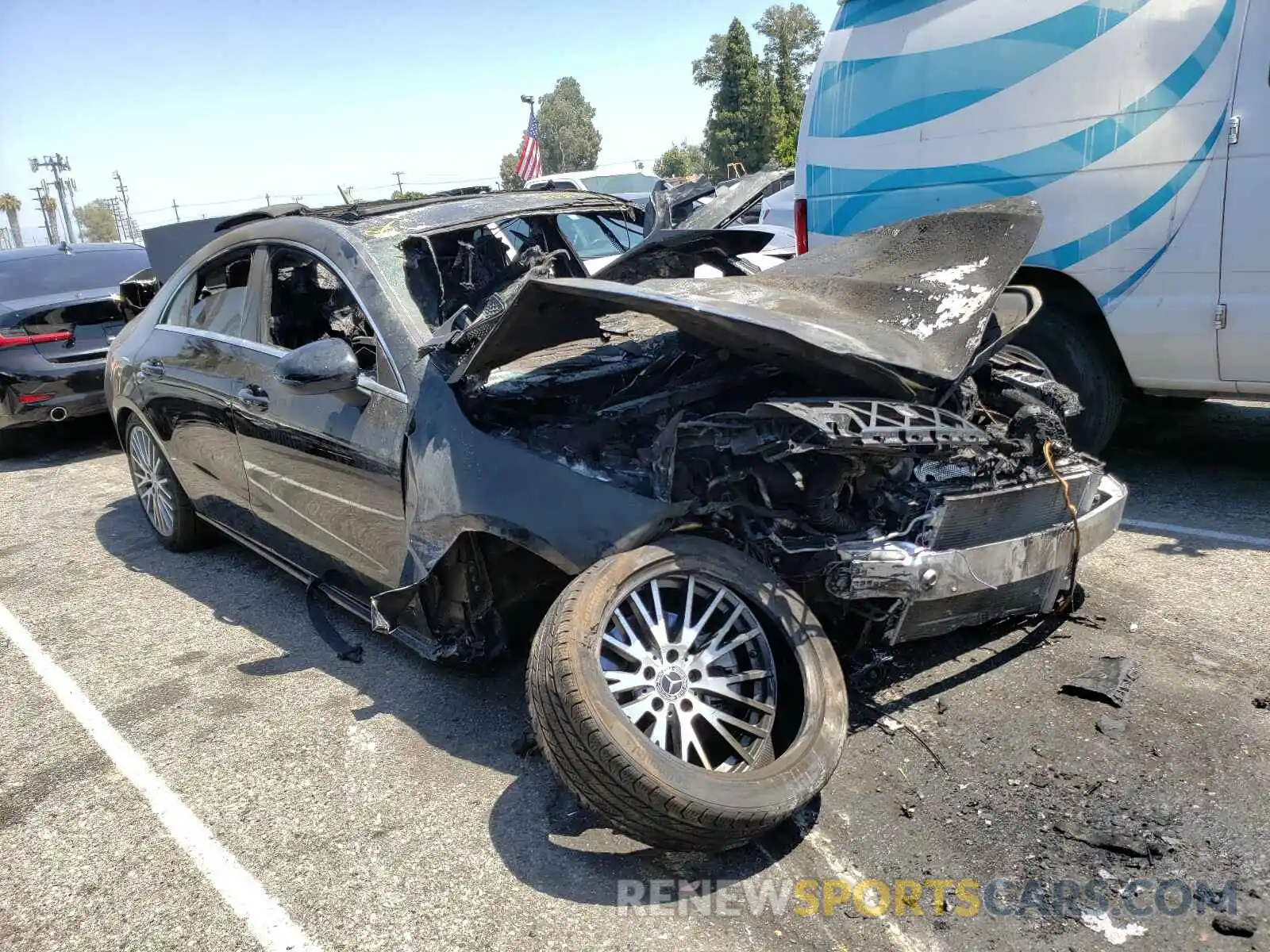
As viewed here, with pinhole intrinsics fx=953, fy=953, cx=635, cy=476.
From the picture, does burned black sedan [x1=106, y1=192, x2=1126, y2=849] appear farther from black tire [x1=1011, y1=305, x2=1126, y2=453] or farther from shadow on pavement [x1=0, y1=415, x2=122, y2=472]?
shadow on pavement [x1=0, y1=415, x2=122, y2=472]

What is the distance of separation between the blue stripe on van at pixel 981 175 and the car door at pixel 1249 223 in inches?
5.8

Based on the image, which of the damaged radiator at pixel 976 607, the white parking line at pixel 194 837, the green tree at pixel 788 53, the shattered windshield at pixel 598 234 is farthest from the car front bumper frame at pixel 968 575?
the green tree at pixel 788 53

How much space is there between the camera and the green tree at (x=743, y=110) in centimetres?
4316

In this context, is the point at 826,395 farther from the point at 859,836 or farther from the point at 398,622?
the point at 398,622

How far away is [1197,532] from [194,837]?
430 cm

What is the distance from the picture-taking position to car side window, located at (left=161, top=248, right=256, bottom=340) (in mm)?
4312

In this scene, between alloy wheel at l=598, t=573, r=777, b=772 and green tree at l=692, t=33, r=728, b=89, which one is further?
green tree at l=692, t=33, r=728, b=89

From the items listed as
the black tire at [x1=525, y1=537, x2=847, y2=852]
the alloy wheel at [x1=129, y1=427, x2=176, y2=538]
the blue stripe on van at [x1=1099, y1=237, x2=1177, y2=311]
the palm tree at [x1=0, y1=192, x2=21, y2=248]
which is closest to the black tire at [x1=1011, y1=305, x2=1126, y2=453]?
the blue stripe on van at [x1=1099, y1=237, x2=1177, y2=311]

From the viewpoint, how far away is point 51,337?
7.90 meters

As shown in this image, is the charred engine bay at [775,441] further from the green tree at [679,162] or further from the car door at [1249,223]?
the green tree at [679,162]

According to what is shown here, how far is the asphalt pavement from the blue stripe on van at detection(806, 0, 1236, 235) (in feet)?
6.50

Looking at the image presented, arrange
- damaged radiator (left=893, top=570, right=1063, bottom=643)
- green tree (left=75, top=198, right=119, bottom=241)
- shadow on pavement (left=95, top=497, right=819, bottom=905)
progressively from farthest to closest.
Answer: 1. green tree (left=75, top=198, right=119, bottom=241)
2. damaged radiator (left=893, top=570, right=1063, bottom=643)
3. shadow on pavement (left=95, top=497, right=819, bottom=905)

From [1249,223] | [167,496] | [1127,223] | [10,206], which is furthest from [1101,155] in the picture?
[10,206]

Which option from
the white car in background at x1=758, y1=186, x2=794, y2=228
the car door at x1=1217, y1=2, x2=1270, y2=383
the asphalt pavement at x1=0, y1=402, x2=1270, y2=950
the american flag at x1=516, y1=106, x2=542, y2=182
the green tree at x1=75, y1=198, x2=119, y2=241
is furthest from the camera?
the green tree at x1=75, y1=198, x2=119, y2=241
